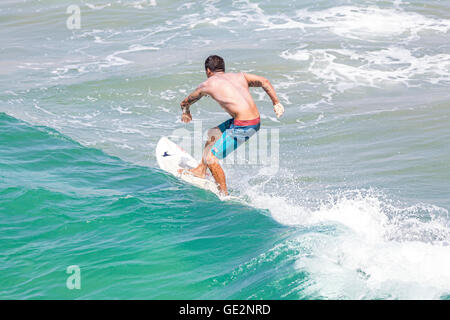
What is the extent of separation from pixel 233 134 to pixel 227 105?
0.38 m

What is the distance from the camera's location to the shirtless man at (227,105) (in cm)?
732

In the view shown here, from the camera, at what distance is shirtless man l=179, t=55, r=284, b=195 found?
288 inches

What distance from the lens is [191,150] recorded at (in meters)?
10.9

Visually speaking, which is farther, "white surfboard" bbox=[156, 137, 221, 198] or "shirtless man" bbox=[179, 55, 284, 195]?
"white surfboard" bbox=[156, 137, 221, 198]

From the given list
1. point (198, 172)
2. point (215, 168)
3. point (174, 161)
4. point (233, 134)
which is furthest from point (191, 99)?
point (174, 161)

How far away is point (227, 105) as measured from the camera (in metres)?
7.41

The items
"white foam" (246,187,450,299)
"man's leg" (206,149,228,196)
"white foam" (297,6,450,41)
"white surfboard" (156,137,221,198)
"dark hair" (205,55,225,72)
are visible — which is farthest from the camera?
"white foam" (297,6,450,41)

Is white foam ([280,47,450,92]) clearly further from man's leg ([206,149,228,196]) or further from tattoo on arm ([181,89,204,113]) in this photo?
tattoo on arm ([181,89,204,113])

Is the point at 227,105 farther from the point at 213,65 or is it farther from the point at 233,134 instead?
the point at 213,65

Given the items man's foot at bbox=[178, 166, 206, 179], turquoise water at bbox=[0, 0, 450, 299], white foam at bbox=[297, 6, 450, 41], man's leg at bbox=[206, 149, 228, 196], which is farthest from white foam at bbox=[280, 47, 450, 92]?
man's leg at bbox=[206, 149, 228, 196]

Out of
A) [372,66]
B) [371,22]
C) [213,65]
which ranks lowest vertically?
[372,66]

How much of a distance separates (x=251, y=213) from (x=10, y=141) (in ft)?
15.0

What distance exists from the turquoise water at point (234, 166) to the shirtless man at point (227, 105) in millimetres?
666

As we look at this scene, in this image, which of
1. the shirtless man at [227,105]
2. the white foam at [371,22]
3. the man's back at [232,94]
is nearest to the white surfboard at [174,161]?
the shirtless man at [227,105]
